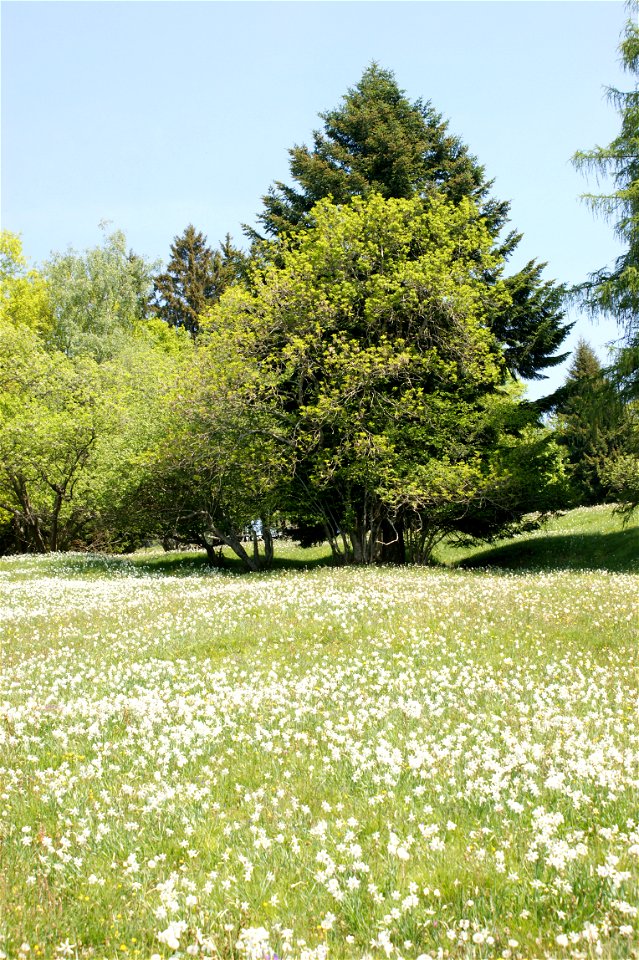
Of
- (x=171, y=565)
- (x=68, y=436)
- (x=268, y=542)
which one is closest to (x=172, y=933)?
(x=268, y=542)

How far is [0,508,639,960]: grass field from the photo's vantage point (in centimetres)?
407

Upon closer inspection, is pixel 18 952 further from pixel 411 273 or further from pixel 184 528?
pixel 184 528

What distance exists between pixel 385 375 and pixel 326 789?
1906 cm

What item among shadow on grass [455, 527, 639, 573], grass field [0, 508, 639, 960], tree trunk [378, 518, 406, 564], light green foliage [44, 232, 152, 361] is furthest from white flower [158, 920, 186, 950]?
light green foliage [44, 232, 152, 361]

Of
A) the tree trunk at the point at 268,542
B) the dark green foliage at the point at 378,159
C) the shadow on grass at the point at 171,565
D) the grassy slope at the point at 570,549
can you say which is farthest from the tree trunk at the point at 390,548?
the dark green foliage at the point at 378,159

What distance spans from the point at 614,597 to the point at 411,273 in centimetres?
1376

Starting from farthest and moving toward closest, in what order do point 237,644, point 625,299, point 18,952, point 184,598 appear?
point 625,299
point 184,598
point 237,644
point 18,952

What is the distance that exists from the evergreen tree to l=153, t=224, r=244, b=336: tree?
129 ft

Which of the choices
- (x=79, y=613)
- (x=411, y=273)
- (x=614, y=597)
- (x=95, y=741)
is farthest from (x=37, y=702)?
(x=411, y=273)

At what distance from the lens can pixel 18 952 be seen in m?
4.02

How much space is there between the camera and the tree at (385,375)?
2381cm

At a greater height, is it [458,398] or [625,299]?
[625,299]

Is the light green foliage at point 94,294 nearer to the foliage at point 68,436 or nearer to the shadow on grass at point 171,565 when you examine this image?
the foliage at point 68,436

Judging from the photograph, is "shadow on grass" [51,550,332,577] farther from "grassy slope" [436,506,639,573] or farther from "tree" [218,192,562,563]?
"grassy slope" [436,506,639,573]
